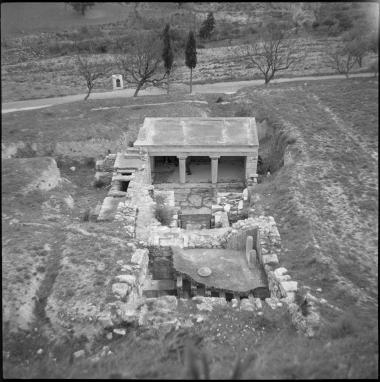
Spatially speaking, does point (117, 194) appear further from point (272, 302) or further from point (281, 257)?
point (272, 302)

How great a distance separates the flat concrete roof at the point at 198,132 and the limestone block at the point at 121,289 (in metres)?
9.66

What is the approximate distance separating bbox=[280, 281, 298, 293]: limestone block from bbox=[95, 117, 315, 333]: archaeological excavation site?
3 centimetres

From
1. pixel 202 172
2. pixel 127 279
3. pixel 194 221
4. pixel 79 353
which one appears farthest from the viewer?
pixel 202 172

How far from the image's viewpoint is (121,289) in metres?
10.8

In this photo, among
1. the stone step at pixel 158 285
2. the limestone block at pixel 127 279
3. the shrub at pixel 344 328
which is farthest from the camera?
the stone step at pixel 158 285

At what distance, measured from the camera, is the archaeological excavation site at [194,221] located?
11.7 meters

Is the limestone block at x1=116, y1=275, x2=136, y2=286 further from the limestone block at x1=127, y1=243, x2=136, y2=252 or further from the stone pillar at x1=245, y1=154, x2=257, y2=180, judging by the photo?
the stone pillar at x1=245, y1=154, x2=257, y2=180

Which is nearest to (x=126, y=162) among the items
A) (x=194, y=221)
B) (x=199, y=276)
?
(x=194, y=221)

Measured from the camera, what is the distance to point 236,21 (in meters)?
55.5

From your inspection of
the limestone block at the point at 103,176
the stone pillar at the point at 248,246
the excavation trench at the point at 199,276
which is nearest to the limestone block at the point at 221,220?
the excavation trench at the point at 199,276

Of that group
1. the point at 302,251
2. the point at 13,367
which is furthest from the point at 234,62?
the point at 13,367

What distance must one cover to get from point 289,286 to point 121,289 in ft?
15.3

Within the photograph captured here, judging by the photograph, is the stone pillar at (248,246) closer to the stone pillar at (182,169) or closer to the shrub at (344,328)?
the shrub at (344,328)

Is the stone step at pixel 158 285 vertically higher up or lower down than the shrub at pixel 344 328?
lower down
